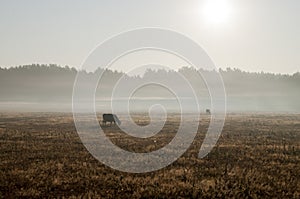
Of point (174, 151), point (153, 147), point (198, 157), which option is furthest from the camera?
point (153, 147)

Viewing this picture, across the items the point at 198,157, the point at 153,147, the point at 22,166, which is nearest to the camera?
the point at 22,166

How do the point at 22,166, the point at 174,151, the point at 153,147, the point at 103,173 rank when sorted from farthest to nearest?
the point at 153,147, the point at 174,151, the point at 22,166, the point at 103,173

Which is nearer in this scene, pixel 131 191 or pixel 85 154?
pixel 131 191

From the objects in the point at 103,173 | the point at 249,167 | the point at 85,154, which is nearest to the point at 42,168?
the point at 103,173

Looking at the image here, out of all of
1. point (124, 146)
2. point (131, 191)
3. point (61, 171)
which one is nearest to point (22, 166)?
point (61, 171)

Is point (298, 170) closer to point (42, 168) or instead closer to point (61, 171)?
point (61, 171)

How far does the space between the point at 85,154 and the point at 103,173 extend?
556 centimetres

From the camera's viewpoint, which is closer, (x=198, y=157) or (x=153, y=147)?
(x=198, y=157)

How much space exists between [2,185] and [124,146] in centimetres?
1191

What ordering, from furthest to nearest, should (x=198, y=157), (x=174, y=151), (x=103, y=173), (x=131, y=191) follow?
(x=174, y=151) < (x=198, y=157) < (x=103, y=173) < (x=131, y=191)

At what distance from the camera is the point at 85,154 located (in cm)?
2134

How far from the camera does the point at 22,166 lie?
17.3 meters

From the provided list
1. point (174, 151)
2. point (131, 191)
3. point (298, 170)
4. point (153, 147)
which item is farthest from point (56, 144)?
point (298, 170)

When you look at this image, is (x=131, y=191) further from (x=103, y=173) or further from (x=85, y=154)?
(x=85, y=154)
